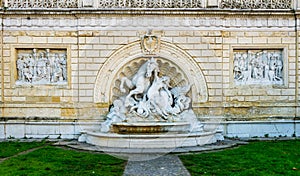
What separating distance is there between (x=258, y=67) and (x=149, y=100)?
4.84 metres

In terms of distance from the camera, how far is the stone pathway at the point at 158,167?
30.7 ft

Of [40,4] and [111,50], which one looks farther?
[40,4]

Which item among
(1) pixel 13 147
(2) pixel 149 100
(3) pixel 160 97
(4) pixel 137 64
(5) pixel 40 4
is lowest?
(1) pixel 13 147

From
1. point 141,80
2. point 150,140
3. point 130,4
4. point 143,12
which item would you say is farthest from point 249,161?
point 130,4

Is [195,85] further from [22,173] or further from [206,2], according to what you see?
[22,173]

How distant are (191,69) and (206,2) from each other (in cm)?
269

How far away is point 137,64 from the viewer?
15.5 metres

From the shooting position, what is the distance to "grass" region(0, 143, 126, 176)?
31.0 feet

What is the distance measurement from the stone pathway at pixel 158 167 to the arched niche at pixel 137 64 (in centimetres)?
467

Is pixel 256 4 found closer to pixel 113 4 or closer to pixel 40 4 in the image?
pixel 113 4

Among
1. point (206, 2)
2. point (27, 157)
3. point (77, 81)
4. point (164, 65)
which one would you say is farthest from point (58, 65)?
point (206, 2)

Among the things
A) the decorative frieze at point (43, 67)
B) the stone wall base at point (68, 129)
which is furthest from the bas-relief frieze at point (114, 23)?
the stone wall base at point (68, 129)

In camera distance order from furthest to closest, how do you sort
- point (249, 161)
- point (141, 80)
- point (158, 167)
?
point (141, 80), point (249, 161), point (158, 167)

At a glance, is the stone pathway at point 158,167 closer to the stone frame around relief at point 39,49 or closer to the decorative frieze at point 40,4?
the stone frame around relief at point 39,49
